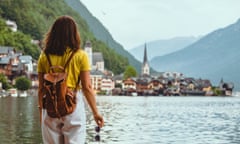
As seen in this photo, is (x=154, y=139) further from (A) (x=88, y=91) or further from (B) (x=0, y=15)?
(B) (x=0, y=15)

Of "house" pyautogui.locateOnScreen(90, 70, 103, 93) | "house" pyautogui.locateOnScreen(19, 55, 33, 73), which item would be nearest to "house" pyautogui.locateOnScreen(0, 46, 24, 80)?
"house" pyautogui.locateOnScreen(19, 55, 33, 73)

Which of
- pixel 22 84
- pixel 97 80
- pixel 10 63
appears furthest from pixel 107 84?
pixel 22 84

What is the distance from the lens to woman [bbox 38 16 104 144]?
5.83 meters

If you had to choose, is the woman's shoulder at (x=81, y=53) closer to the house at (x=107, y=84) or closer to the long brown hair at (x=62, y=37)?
the long brown hair at (x=62, y=37)

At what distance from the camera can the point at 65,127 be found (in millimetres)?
5863

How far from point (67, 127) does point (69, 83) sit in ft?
1.43

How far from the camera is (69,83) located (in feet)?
19.4

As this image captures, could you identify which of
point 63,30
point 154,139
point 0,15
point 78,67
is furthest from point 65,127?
point 0,15

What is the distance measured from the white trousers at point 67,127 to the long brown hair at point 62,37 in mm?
491

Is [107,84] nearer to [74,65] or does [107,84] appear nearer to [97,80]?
[97,80]

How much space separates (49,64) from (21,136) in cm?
1592

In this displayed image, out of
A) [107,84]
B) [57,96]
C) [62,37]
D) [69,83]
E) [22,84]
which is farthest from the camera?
[107,84]

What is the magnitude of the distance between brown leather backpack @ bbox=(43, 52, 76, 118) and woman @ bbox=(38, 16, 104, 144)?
0.06 meters

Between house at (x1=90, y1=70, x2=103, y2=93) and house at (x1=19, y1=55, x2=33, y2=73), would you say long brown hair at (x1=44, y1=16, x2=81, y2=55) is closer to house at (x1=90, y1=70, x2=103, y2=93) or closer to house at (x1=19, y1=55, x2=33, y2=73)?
house at (x1=19, y1=55, x2=33, y2=73)
